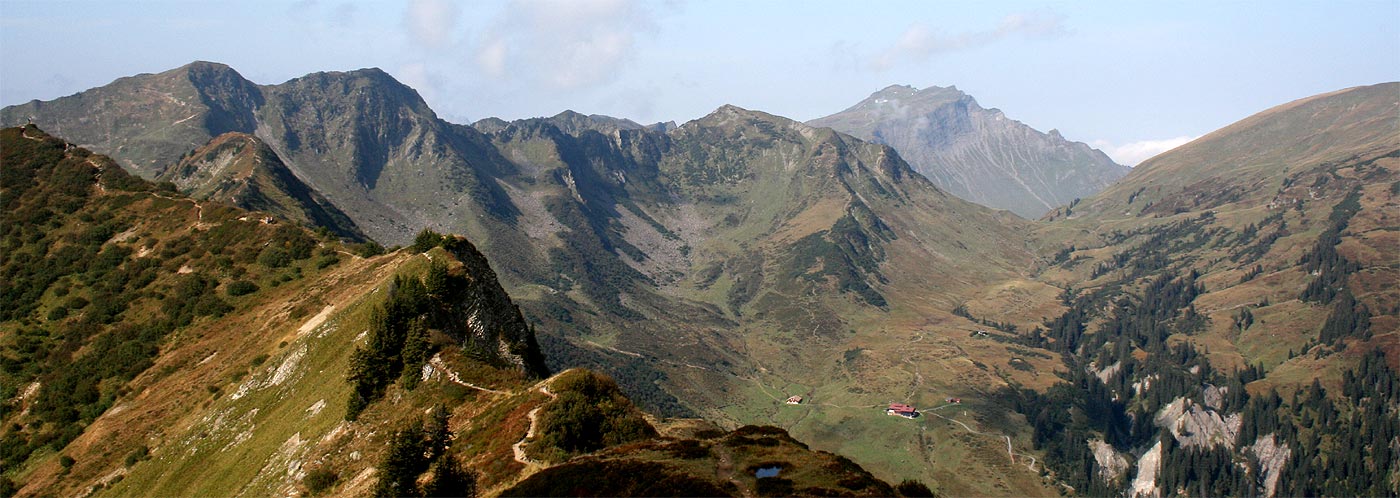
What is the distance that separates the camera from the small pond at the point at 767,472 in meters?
53.5

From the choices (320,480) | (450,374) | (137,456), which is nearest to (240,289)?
(137,456)

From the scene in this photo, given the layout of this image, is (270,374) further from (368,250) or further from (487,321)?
(368,250)

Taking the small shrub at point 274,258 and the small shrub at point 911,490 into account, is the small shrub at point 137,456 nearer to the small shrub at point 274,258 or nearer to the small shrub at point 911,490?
the small shrub at point 274,258

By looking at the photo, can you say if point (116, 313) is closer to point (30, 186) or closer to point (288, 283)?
point (288, 283)

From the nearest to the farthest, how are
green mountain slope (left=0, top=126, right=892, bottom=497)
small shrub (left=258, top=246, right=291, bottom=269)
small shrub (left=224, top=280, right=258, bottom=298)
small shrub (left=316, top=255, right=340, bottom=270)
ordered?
green mountain slope (left=0, top=126, right=892, bottom=497), small shrub (left=224, top=280, right=258, bottom=298), small shrub (left=316, top=255, right=340, bottom=270), small shrub (left=258, top=246, right=291, bottom=269)

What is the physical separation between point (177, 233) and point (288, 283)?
38.5 meters

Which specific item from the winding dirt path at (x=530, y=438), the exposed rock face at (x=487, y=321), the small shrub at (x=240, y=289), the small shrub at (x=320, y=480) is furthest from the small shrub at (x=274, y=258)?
the winding dirt path at (x=530, y=438)

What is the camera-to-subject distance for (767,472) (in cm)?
5416

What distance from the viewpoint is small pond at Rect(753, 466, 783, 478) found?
53531 millimetres

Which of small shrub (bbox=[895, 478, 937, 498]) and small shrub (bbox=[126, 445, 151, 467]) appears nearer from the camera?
small shrub (bbox=[895, 478, 937, 498])

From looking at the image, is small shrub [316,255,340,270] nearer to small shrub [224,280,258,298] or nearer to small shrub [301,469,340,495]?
small shrub [224,280,258,298]

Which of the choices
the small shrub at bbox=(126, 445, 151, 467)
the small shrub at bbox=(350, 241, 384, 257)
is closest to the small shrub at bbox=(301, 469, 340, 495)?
the small shrub at bbox=(126, 445, 151, 467)

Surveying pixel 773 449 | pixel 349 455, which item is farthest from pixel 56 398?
pixel 773 449

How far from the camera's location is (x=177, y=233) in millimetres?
140000
